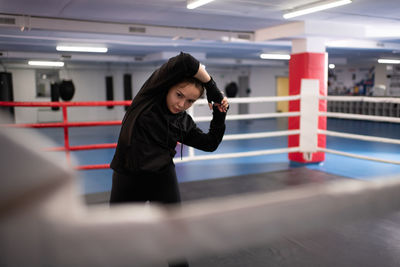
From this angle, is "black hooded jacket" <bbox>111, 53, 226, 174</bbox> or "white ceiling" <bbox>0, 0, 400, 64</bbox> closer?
"black hooded jacket" <bbox>111, 53, 226, 174</bbox>

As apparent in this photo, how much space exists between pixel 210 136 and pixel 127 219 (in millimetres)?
1357

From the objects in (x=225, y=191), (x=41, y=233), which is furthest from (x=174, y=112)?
(x=225, y=191)

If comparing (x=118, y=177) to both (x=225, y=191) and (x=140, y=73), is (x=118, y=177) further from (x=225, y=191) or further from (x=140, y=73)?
(x=140, y=73)

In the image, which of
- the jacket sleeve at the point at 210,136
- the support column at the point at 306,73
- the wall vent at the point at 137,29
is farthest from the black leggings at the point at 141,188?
the wall vent at the point at 137,29

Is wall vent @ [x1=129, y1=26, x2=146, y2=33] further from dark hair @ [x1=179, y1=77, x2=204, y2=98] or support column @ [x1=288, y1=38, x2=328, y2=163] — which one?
dark hair @ [x1=179, y1=77, x2=204, y2=98]

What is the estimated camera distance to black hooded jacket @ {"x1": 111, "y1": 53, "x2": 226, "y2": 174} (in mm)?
1370

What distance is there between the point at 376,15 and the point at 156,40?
17.0 feet

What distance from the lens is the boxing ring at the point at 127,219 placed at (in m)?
0.27

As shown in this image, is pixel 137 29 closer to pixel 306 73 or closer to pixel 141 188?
pixel 306 73

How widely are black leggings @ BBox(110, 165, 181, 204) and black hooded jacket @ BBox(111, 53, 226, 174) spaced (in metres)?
0.03

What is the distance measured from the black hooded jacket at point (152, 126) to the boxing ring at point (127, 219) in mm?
1015

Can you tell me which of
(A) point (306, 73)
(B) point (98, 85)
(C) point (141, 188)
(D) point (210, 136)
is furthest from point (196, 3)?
(B) point (98, 85)

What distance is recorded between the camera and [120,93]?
16.2 meters

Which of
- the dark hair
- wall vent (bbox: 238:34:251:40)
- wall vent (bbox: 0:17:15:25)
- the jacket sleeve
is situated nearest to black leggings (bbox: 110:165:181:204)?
the jacket sleeve
